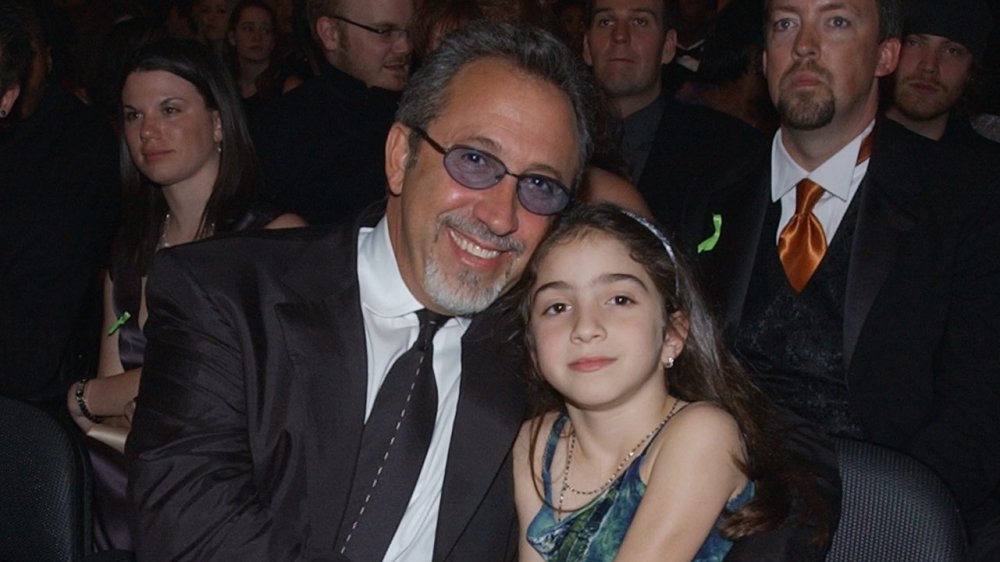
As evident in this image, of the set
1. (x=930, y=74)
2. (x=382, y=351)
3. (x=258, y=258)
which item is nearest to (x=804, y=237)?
(x=382, y=351)

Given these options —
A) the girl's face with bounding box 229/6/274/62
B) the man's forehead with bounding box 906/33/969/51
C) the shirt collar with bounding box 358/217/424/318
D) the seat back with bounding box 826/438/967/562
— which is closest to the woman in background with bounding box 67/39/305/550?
the shirt collar with bounding box 358/217/424/318

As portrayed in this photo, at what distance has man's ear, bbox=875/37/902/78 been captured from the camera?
333cm

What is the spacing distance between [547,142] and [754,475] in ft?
2.50

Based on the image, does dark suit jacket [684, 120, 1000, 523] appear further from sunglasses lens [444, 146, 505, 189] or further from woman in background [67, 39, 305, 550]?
woman in background [67, 39, 305, 550]

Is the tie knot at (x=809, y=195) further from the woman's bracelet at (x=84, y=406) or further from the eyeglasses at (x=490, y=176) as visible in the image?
the woman's bracelet at (x=84, y=406)

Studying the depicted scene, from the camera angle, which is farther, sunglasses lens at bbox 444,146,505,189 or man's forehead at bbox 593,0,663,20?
man's forehead at bbox 593,0,663,20

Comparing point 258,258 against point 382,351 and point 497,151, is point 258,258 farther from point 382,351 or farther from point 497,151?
point 497,151

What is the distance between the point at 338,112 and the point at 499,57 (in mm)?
2020

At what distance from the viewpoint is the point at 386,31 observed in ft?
14.9

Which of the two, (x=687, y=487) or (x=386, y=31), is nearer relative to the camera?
(x=687, y=487)

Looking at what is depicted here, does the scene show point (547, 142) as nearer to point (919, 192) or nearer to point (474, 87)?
point (474, 87)

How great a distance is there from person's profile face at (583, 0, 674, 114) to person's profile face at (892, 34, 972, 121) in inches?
37.6

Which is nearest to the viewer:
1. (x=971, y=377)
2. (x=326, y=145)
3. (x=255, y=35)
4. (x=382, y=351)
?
(x=382, y=351)

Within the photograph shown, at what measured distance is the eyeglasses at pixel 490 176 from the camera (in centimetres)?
246
